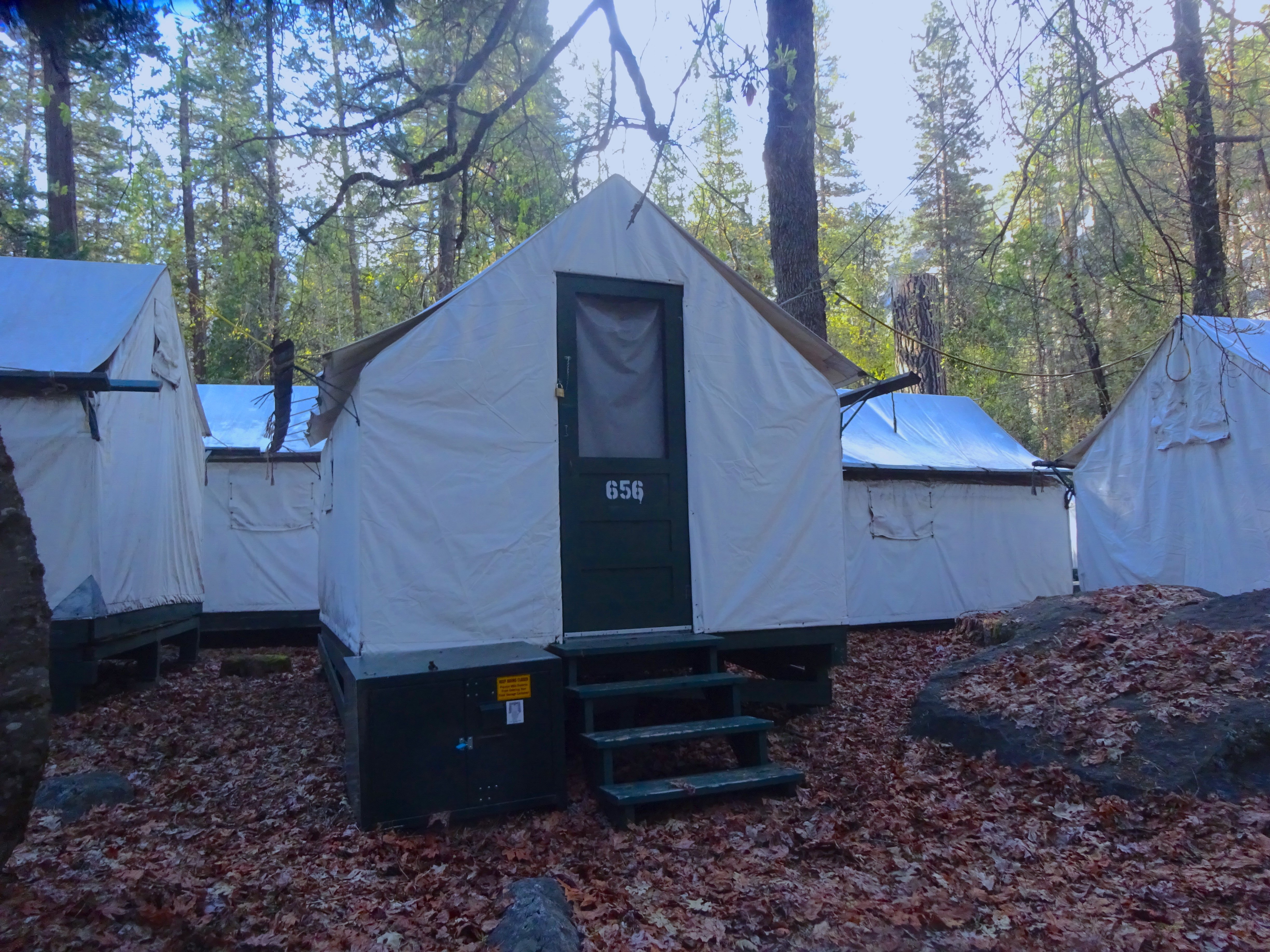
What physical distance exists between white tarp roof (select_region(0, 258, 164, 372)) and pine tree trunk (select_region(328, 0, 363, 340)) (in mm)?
2393

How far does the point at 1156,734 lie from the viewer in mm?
5344

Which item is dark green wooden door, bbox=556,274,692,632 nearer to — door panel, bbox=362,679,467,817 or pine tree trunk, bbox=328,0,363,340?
door panel, bbox=362,679,467,817

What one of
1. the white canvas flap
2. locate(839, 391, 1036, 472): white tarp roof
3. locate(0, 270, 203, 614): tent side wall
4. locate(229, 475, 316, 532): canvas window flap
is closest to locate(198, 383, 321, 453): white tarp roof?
locate(229, 475, 316, 532): canvas window flap

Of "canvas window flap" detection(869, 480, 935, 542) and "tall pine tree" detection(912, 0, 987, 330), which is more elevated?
"tall pine tree" detection(912, 0, 987, 330)

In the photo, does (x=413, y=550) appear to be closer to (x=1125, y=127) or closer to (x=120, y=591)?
(x=120, y=591)

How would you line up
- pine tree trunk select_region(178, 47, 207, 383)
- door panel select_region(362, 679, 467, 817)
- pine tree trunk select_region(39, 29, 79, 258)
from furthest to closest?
pine tree trunk select_region(178, 47, 207, 383) < pine tree trunk select_region(39, 29, 79, 258) < door panel select_region(362, 679, 467, 817)

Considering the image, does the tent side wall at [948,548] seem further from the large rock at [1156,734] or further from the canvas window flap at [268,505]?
the canvas window flap at [268,505]

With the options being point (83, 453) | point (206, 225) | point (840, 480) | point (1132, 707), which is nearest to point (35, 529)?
point (83, 453)

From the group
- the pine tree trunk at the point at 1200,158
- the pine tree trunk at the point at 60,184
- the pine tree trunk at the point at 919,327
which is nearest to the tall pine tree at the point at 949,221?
the pine tree trunk at the point at 919,327

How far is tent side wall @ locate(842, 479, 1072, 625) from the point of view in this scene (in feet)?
41.3

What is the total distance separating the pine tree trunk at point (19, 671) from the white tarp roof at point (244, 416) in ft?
29.2

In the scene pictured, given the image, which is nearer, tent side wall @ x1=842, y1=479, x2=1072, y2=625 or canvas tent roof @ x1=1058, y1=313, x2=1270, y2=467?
canvas tent roof @ x1=1058, y1=313, x2=1270, y2=467

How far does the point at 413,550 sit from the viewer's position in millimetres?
5777

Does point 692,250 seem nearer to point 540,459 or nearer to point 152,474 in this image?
point 540,459
